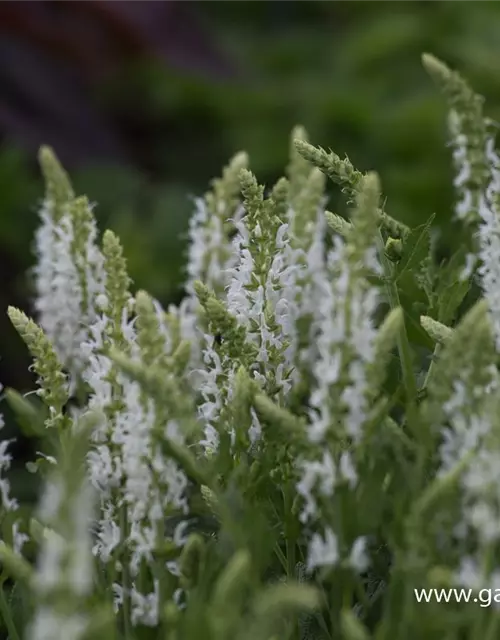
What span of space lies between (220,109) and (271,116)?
17cm

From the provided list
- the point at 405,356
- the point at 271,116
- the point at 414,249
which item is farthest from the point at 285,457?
the point at 271,116

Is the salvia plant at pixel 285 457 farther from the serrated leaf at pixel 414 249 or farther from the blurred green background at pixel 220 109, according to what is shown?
the blurred green background at pixel 220 109

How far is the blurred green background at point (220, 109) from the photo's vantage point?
102 inches

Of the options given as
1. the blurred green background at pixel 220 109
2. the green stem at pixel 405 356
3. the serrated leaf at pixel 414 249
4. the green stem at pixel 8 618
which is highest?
the blurred green background at pixel 220 109

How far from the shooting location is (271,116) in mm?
3287

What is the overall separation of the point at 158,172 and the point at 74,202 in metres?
1.99

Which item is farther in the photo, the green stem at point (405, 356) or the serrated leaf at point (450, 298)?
the serrated leaf at point (450, 298)

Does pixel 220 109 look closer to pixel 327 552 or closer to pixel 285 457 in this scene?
pixel 285 457

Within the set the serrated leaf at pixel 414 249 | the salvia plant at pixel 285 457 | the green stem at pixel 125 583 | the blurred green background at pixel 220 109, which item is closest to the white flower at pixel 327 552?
the salvia plant at pixel 285 457

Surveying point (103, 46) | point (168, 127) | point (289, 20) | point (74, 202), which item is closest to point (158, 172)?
point (168, 127)

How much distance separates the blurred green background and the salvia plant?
138 cm

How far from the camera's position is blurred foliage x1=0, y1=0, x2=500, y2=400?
2.67 meters

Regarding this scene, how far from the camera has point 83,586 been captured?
64 centimetres

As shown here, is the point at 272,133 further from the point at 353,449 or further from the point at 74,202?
the point at 353,449
